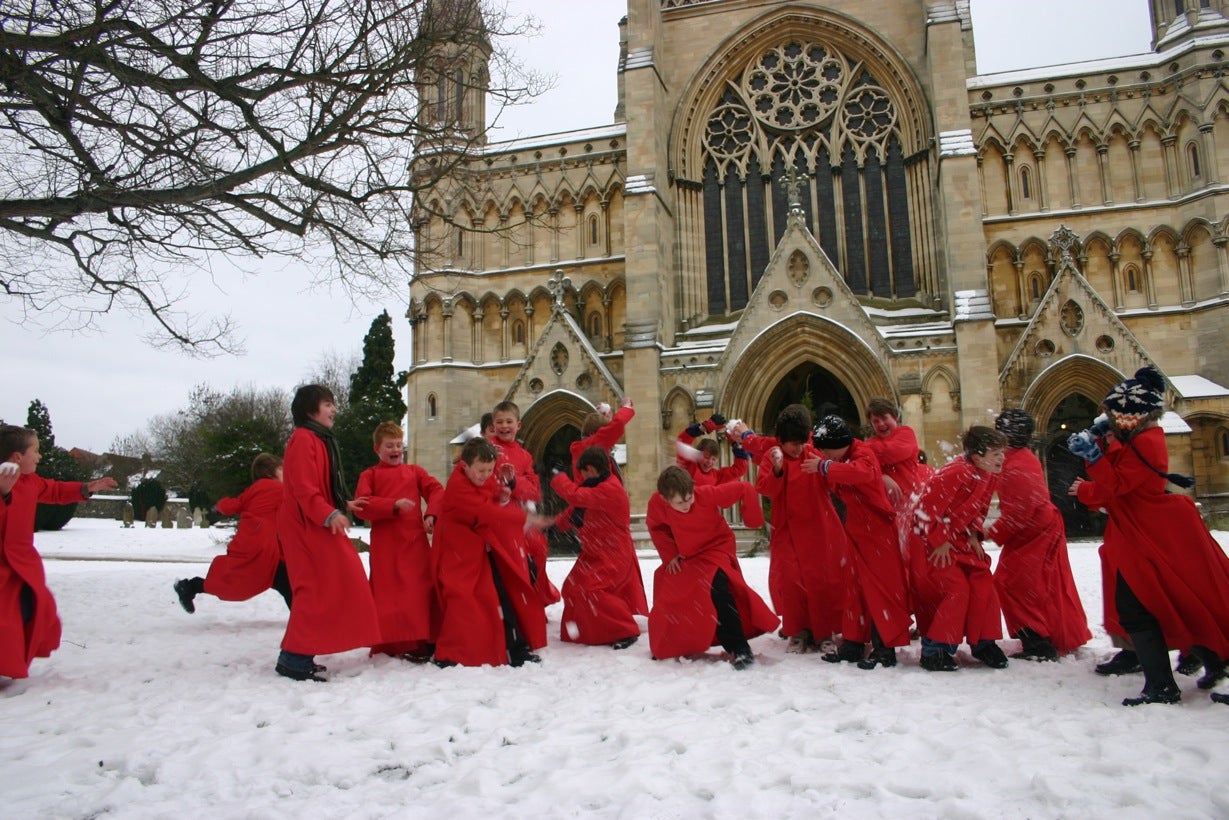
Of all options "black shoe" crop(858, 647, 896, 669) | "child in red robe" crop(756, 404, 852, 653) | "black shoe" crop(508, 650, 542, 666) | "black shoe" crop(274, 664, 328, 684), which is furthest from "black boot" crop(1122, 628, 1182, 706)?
"black shoe" crop(274, 664, 328, 684)

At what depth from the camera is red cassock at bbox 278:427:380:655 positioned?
558 cm

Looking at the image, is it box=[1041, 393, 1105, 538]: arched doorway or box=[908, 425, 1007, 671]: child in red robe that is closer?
box=[908, 425, 1007, 671]: child in red robe

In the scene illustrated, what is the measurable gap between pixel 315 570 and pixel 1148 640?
4.78 m

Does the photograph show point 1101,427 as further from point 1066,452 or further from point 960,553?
point 1066,452

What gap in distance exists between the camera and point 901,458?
21.2ft

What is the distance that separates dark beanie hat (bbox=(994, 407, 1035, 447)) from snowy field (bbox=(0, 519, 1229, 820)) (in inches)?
58.3

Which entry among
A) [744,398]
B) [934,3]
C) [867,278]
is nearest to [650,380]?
[744,398]

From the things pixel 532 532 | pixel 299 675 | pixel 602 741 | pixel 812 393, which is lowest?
pixel 602 741

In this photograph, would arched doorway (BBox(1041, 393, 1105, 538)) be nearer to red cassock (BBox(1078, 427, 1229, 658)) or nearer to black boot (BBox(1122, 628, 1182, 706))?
red cassock (BBox(1078, 427, 1229, 658))

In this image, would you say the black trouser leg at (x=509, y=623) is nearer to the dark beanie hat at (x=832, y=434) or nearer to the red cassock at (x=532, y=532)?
the red cassock at (x=532, y=532)

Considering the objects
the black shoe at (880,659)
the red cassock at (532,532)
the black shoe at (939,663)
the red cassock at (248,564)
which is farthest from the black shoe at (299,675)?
the black shoe at (939,663)

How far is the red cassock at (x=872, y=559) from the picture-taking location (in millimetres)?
5930

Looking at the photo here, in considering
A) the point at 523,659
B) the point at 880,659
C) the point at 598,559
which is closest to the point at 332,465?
the point at 523,659

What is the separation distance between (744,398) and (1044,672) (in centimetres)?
1502
